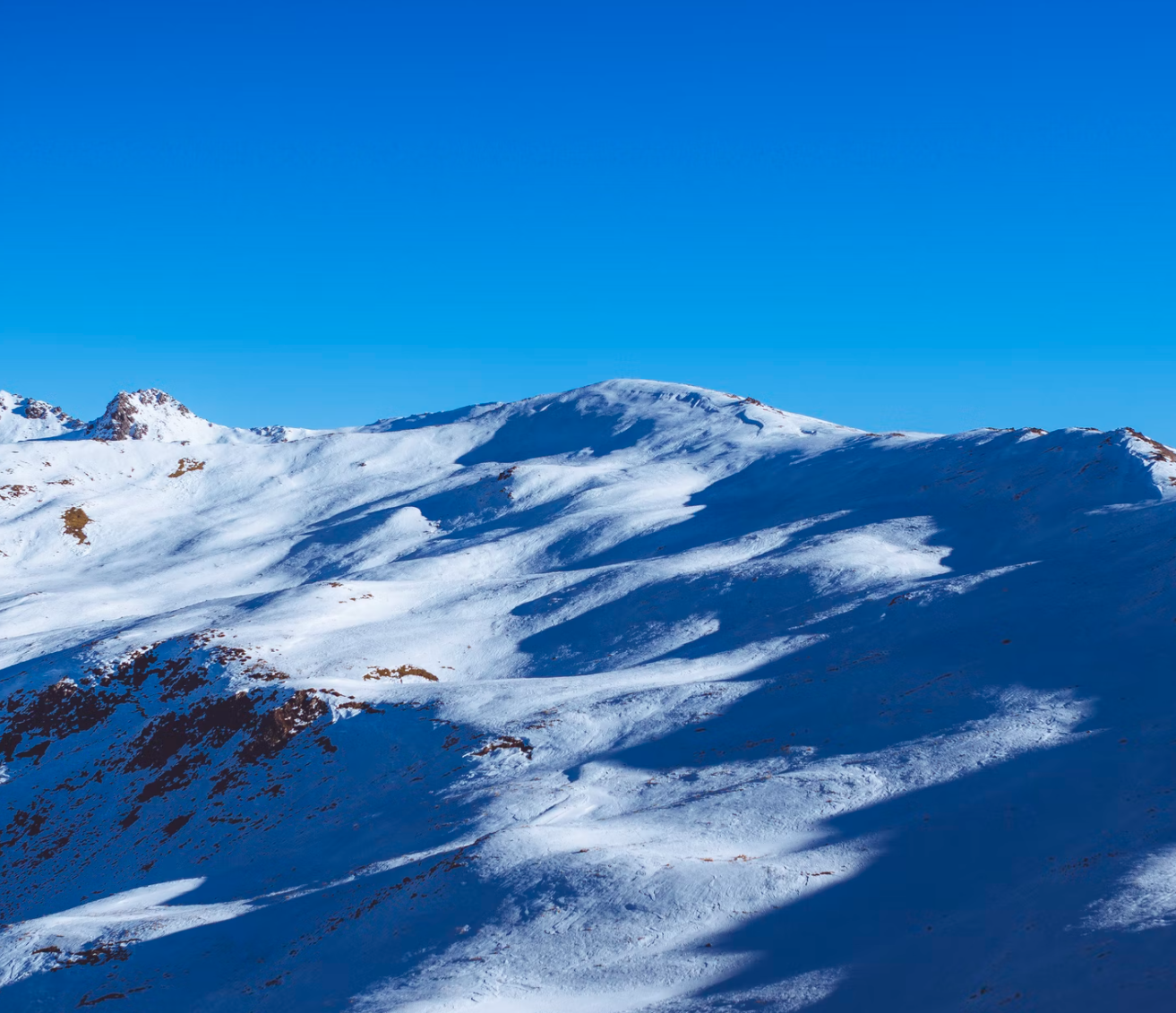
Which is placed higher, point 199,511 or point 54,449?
point 54,449

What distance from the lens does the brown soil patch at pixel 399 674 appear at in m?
45.0

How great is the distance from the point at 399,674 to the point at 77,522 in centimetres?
5635

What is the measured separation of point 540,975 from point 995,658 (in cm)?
2186

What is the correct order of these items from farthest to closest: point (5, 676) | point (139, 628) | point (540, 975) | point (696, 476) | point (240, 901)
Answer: point (696, 476) → point (139, 628) → point (5, 676) → point (240, 901) → point (540, 975)

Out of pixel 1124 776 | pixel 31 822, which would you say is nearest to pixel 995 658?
pixel 1124 776

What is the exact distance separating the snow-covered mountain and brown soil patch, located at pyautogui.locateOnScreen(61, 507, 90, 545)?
10153 millimetres

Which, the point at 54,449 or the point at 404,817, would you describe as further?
the point at 54,449

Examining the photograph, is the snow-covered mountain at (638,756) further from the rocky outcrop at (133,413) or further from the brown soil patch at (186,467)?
the rocky outcrop at (133,413)

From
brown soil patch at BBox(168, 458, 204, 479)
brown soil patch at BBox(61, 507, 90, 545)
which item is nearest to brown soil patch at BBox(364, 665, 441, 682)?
brown soil patch at BBox(61, 507, 90, 545)

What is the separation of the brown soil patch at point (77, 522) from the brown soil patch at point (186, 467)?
440 inches

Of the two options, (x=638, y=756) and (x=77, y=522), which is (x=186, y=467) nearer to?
(x=77, y=522)

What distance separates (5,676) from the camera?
50719mm

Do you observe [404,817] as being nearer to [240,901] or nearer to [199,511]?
[240,901]

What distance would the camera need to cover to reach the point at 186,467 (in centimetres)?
9912
